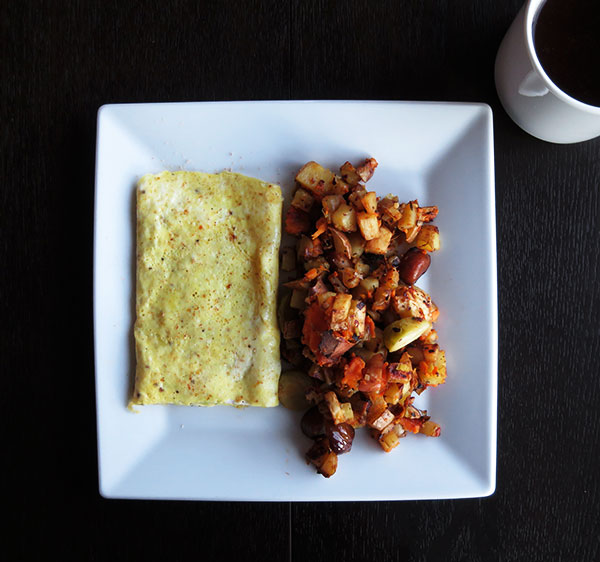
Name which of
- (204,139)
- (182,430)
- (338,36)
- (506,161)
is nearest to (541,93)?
(506,161)

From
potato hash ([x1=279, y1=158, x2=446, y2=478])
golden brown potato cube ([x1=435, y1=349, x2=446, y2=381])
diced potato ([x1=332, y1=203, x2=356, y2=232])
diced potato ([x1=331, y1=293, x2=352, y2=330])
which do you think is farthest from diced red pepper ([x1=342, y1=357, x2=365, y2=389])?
diced potato ([x1=332, y1=203, x2=356, y2=232])

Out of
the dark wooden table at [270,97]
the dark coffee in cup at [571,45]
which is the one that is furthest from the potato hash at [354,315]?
the dark coffee in cup at [571,45]

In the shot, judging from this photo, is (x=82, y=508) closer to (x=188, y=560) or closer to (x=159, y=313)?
(x=188, y=560)

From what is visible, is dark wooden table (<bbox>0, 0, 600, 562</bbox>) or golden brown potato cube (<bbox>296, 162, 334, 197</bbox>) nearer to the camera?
golden brown potato cube (<bbox>296, 162, 334, 197</bbox>)

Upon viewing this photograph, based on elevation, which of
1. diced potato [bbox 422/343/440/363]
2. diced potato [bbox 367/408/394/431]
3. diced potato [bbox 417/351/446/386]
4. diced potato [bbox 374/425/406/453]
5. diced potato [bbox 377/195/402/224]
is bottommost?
diced potato [bbox 374/425/406/453]

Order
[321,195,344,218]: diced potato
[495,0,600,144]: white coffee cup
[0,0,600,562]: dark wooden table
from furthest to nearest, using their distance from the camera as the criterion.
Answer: [0,0,600,562]: dark wooden table → [321,195,344,218]: diced potato → [495,0,600,144]: white coffee cup

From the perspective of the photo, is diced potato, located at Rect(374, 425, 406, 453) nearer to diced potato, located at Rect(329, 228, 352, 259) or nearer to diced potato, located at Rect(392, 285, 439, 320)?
diced potato, located at Rect(392, 285, 439, 320)

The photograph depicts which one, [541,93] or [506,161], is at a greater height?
[541,93]
